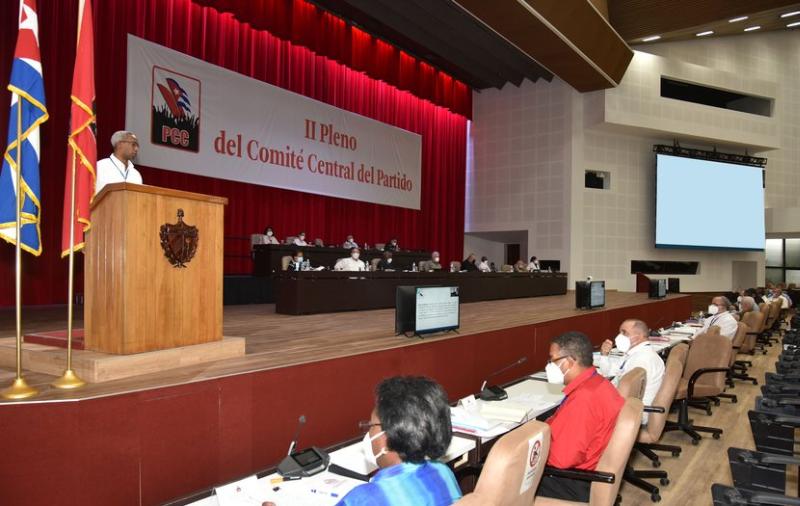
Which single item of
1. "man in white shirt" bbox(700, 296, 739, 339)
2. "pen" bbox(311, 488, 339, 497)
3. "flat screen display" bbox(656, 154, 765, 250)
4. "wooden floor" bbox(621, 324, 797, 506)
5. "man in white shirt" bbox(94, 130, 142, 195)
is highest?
"flat screen display" bbox(656, 154, 765, 250)

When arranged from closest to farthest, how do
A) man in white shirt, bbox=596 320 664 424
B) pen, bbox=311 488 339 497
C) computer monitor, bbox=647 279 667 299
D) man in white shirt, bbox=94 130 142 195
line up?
pen, bbox=311 488 339 497
man in white shirt, bbox=94 130 142 195
man in white shirt, bbox=596 320 664 424
computer monitor, bbox=647 279 667 299

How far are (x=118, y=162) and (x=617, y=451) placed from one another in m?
2.80

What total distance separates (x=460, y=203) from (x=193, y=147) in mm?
8660

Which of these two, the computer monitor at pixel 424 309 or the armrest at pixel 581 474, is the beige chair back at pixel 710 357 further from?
the armrest at pixel 581 474

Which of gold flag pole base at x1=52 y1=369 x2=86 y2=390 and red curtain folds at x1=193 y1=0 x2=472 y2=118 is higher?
red curtain folds at x1=193 y1=0 x2=472 y2=118

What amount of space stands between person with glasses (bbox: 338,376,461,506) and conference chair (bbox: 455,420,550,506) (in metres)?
0.12

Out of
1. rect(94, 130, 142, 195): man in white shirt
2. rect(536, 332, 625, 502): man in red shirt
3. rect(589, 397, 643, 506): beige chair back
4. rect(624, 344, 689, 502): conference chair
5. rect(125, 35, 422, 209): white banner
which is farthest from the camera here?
rect(125, 35, 422, 209): white banner

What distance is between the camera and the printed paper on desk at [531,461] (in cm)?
175

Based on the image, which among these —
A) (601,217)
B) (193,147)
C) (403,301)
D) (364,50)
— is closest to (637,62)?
(601,217)

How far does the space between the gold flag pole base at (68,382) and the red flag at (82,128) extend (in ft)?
1.92

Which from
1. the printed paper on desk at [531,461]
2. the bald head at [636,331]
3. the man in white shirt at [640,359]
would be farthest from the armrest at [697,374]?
the printed paper on desk at [531,461]


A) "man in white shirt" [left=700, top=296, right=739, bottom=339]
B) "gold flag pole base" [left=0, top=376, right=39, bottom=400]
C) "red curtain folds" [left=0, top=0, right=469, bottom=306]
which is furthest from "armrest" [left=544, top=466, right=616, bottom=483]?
"red curtain folds" [left=0, top=0, right=469, bottom=306]

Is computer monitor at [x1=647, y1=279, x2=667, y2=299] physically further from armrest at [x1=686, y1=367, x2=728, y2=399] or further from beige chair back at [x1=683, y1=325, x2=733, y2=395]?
armrest at [x1=686, y1=367, x2=728, y2=399]

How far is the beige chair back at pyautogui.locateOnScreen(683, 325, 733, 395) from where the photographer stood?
16.5 ft
